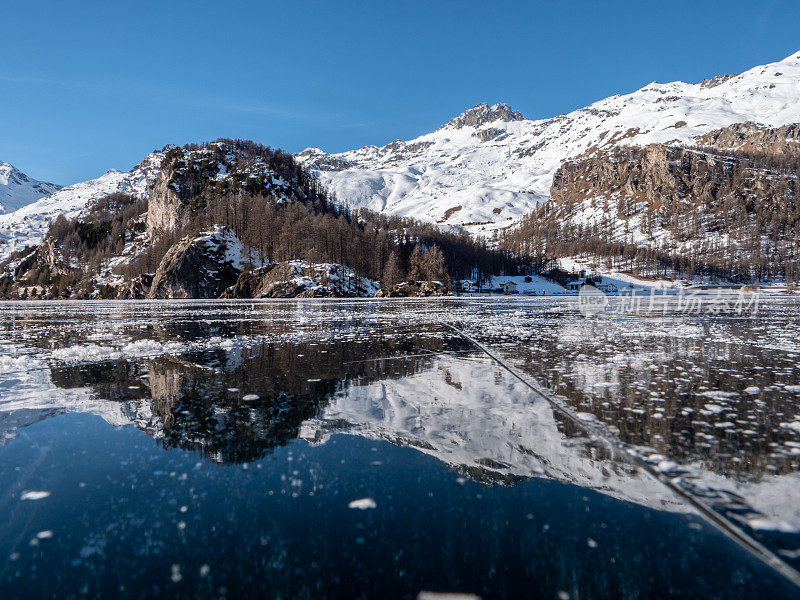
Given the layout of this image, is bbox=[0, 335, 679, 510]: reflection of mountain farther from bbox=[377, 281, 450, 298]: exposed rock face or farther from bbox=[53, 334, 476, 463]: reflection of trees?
bbox=[377, 281, 450, 298]: exposed rock face

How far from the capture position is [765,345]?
12.3m

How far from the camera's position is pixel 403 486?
3.71 m

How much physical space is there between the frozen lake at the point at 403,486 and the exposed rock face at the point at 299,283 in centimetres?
6770

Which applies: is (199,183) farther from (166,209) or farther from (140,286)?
(140,286)

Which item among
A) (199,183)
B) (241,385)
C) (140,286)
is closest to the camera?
(241,385)

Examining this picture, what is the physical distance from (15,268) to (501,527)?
232544 mm

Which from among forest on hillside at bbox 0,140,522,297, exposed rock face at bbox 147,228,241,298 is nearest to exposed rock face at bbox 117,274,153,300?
exposed rock face at bbox 147,228,241,298

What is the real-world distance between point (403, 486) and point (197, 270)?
92701mm

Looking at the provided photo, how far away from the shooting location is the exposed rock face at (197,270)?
280 ft

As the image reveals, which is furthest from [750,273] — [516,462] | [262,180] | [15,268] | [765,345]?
[15,268]

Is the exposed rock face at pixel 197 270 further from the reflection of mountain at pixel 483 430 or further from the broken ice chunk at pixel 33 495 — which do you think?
the broken ice chunk at pixel 33 495

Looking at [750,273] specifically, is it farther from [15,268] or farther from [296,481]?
[15,268]

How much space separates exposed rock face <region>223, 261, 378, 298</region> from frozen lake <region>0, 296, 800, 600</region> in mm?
67701

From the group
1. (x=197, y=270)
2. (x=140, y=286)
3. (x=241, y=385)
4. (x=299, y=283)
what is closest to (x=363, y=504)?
(x=241, y=385)
